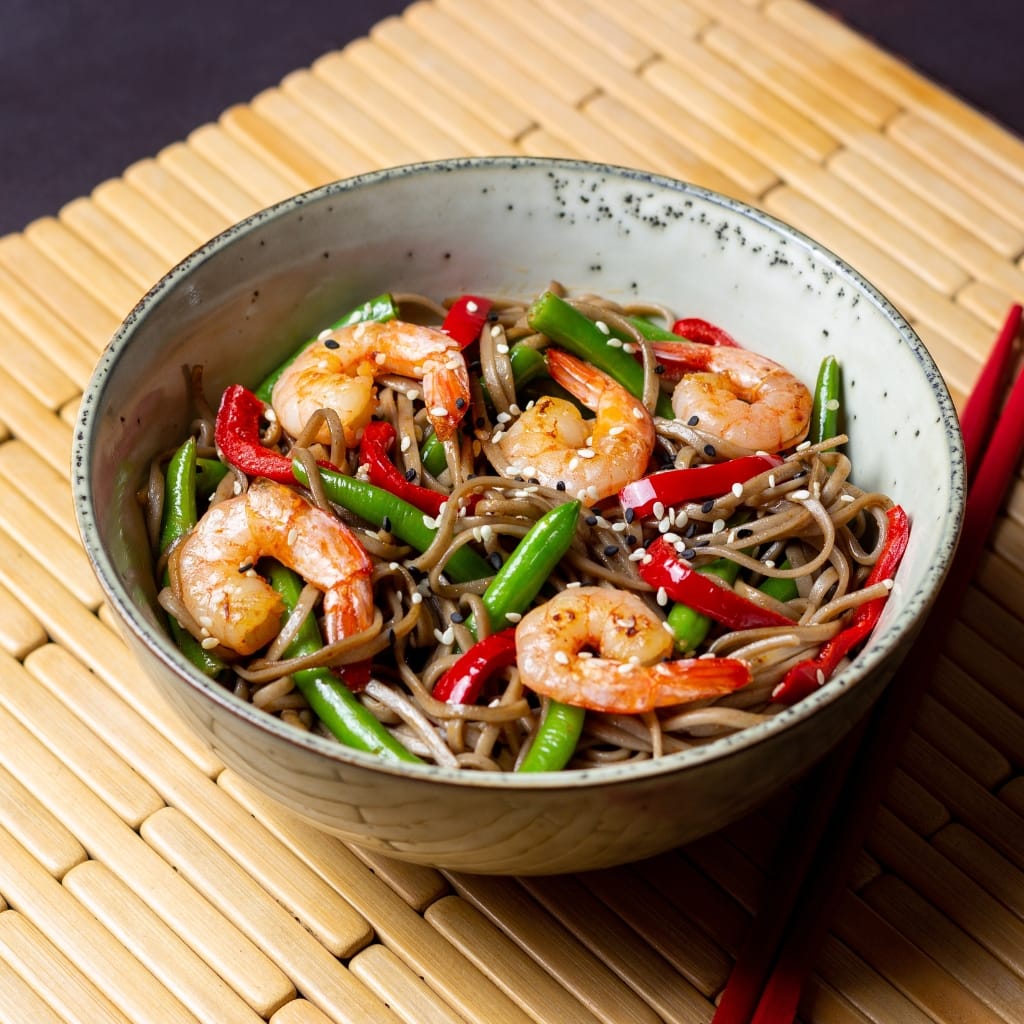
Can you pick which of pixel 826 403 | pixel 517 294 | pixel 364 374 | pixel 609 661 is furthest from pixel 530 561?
pixel 517 294

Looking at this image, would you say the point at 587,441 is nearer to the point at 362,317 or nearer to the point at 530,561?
the point at 530,561

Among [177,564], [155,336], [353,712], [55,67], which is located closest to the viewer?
[353,712]

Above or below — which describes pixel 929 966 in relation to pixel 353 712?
below

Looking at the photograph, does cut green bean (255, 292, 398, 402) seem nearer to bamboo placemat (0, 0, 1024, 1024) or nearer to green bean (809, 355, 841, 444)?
bamboo placemat (0, 0, 1024, 1024)

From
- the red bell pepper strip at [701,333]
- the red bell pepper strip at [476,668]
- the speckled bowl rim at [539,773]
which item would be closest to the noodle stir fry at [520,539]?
the red bell pepper strip at [476,668]

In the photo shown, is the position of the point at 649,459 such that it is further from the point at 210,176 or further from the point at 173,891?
the point at 210,176

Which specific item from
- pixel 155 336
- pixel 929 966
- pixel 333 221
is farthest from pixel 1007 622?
pixel 155 336
